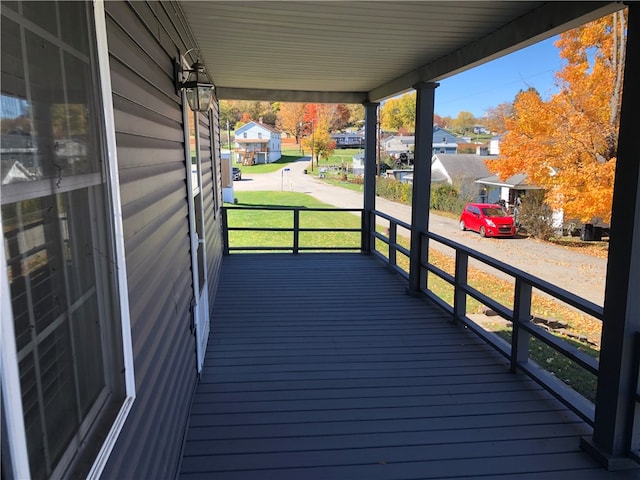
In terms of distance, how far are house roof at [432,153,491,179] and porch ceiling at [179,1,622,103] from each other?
2245 centimetres

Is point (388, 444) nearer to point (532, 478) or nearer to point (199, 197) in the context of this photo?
point (532, 478)

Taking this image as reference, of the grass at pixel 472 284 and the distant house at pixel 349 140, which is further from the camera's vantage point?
the distant house at pixel 349 140

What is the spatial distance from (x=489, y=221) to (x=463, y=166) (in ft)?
40.3

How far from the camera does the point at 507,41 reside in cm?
344

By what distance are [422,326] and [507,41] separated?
2528 mm

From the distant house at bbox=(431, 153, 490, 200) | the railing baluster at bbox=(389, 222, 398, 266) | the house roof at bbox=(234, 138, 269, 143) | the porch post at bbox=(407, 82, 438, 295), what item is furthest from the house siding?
the house roof at bbox=(234, 138, 269, 143)

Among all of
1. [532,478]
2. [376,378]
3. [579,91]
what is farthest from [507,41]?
[579,91]

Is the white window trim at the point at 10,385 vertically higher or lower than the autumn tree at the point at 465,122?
lower

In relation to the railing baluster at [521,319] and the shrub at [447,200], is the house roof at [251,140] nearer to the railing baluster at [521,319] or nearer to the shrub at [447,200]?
the shrub at [447,200]

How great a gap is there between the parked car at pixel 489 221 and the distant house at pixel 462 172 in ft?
19.5

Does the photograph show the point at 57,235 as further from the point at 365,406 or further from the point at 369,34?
the point at 369,34

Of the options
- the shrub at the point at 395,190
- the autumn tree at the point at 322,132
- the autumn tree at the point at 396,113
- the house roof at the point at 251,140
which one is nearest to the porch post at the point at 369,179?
the shrub at the point at 395,190

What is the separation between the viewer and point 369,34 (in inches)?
146

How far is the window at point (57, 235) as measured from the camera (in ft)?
2.52
